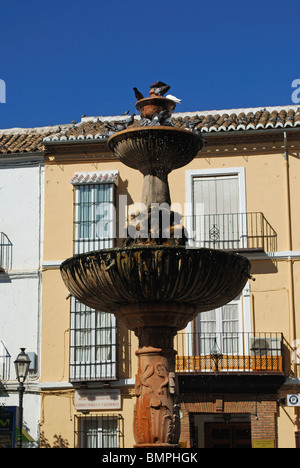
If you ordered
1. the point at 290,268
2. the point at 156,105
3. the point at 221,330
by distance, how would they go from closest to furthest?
the point at 156,105 < the point at 290,268 < the point at 221,330

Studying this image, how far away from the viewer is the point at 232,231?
18.7 metres

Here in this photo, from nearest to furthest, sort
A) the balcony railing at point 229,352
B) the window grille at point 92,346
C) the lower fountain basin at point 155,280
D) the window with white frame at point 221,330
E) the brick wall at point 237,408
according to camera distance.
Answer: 1. the lower fountain basin at point 155,280
2. the brick wall at point 237,408
3. the balcony railing at point 229,352
4. the window grille at point 92,346
5. the window with white frame at point 221,330

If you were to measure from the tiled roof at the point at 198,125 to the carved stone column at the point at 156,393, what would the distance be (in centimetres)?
945

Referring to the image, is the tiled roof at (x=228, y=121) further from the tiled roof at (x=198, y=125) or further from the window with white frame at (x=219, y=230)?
the window with white frame at (x=219, y=230)

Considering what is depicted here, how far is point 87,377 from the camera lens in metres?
18.1

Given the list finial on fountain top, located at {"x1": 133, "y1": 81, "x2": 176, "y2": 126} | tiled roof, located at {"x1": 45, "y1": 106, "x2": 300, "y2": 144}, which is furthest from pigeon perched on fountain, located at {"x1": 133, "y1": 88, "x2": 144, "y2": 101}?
tiled roof, located at {"x1": 45, "y1": 106, "x2": 300, "y2": 144}

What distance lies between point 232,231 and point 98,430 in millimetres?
5123

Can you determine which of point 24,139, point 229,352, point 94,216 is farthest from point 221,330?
point 24,139

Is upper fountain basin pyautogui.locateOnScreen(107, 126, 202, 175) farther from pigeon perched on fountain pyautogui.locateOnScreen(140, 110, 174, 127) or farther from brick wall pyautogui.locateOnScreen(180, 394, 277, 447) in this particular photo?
brick wall pyautogui.locateOnScreen(180, 394, 277, 447)

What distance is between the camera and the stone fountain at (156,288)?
8922 mm

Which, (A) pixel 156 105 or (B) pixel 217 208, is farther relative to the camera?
(B) pixel 217 208

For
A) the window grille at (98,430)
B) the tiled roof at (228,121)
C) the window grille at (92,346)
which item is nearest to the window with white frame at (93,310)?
the window grille at (92,346)

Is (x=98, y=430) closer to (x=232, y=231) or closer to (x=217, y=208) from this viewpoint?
(x=232, y=231)
